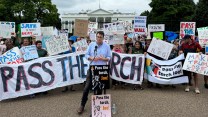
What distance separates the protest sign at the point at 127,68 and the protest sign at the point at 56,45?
1598mm

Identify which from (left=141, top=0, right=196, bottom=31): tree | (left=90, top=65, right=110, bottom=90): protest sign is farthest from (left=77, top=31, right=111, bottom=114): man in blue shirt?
(left=141, top=0, right=196, bottom=31): tree

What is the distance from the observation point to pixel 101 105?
20.2 feet

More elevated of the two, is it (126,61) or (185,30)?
(185,30)

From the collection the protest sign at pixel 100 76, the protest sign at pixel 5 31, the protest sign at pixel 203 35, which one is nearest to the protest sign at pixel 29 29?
the protest sign at pixel 5 31

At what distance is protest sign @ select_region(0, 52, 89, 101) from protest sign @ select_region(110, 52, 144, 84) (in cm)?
90

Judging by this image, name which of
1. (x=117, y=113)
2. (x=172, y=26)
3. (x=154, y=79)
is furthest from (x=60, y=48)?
(x=172, y=26)

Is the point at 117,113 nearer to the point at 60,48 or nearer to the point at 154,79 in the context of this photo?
the point at 154,79

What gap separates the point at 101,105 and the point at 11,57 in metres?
4.07

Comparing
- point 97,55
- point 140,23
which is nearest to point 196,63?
point 97,55

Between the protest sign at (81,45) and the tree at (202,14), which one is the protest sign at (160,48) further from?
the tree at (202,14)

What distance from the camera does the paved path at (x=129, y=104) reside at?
23.0 ft

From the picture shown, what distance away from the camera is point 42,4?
225 feet

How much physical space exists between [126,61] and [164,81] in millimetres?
1312

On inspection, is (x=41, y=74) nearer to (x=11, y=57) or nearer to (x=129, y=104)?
(x=11, y=57)
